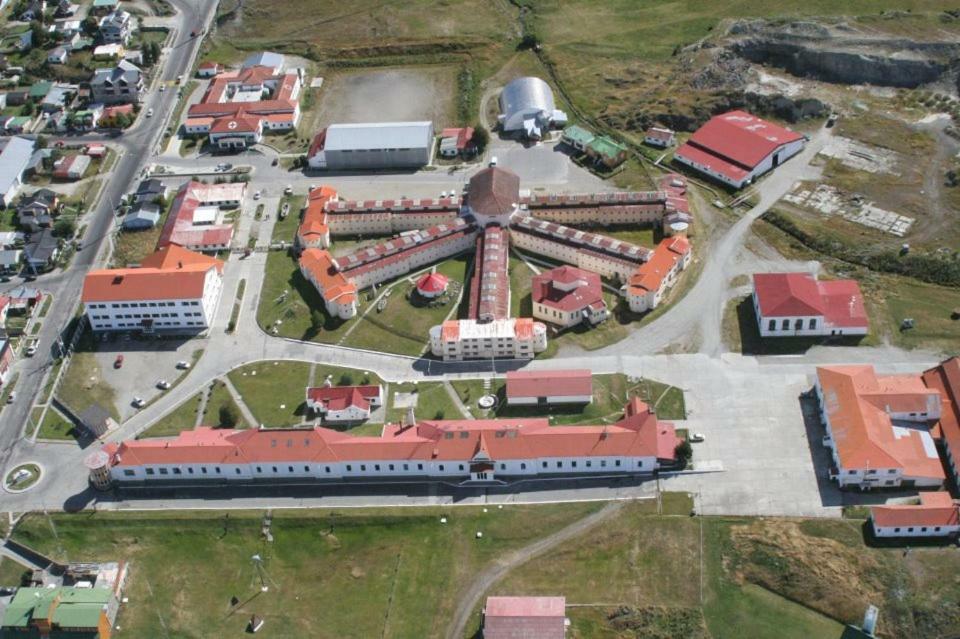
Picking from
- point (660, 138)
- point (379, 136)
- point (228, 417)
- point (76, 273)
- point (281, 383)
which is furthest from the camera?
point (379, 136)

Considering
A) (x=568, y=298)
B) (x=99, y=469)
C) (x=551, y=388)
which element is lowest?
(x=99, y=469)

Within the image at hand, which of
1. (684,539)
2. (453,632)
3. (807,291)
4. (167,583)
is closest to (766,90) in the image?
(807,291)

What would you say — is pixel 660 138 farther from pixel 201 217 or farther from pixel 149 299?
pixel 149 299

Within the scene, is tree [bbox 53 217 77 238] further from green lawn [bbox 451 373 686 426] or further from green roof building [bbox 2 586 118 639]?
green lawn [bbox 451 373 686 426]

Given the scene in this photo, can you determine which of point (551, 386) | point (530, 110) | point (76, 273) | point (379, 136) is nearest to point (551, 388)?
point (551, 386)

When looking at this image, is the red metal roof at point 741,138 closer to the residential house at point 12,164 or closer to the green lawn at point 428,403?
the green lawn at point 428,403

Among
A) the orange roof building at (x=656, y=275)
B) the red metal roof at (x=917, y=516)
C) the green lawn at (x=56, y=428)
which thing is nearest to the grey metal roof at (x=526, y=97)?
the orange roof building at (x=656, y=275)

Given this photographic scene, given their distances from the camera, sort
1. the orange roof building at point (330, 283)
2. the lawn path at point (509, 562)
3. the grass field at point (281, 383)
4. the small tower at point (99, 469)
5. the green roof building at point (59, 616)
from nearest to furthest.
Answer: the lawn path at point (509, 562)
the green roof building at point (59, 616)
the small tower at point (99, 469)
the grass field at point (281, 383)
the orange roof building at point (330, 283)
